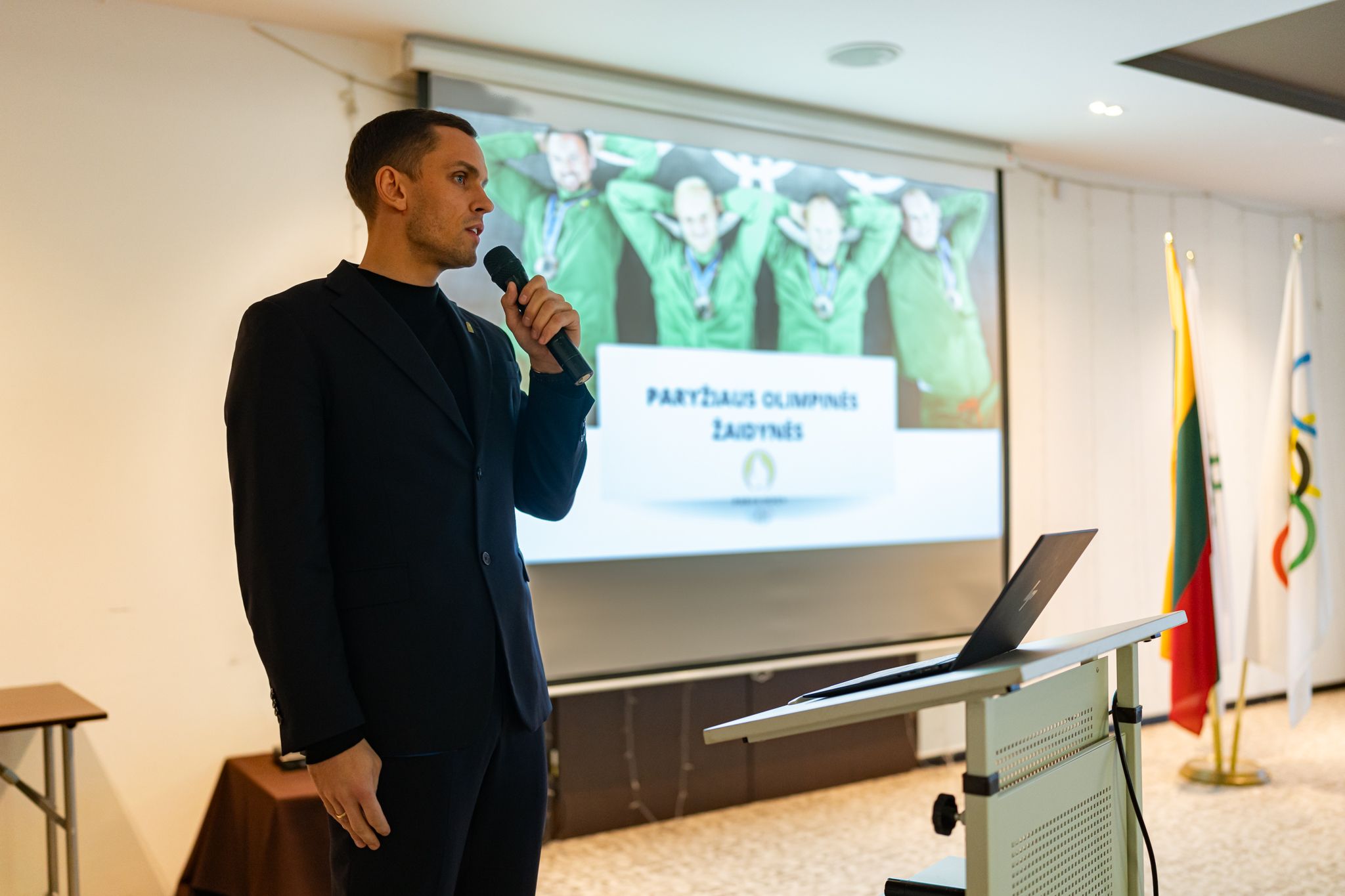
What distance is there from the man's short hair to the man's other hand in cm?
73

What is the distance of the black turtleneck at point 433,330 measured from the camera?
1.58 m

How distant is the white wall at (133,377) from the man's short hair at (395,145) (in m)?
2.09

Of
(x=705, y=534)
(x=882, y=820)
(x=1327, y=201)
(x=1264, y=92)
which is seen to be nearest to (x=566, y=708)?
(x=705, y=534)

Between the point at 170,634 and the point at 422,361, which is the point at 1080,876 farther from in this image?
the point at 170,634

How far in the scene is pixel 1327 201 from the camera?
646 cm

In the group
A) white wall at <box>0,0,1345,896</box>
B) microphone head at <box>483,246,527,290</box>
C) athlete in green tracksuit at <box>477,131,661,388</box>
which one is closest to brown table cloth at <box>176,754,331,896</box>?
white wall at <box>0,0,1345,896</box>

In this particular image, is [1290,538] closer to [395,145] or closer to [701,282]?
[701,282]

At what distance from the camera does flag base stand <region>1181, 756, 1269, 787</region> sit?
4.61m

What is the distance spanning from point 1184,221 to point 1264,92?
59.7 inches

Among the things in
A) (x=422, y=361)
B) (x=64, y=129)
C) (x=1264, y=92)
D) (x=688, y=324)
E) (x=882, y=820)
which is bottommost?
(x=882, y=820)

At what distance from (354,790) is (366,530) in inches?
12.4

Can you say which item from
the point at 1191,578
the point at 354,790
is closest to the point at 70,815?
the point at 354,790

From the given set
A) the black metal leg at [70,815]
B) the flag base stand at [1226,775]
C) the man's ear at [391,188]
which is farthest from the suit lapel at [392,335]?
the flag base stand at [1226,775]

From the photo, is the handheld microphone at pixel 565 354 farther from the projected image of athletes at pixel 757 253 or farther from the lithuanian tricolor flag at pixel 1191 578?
the lithuanian tricolor flag at pixel 1191 578
